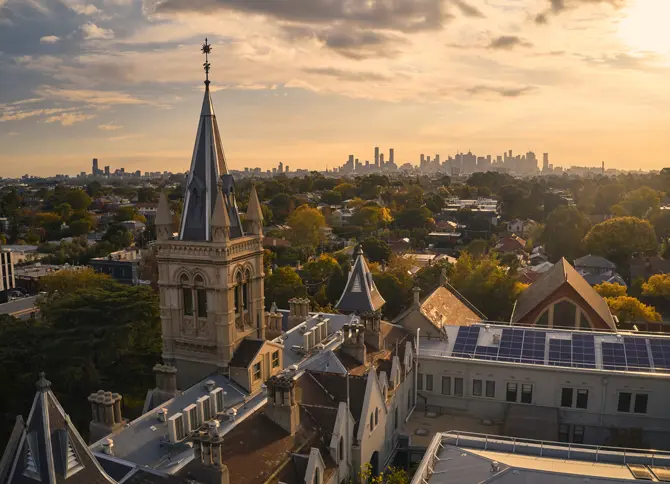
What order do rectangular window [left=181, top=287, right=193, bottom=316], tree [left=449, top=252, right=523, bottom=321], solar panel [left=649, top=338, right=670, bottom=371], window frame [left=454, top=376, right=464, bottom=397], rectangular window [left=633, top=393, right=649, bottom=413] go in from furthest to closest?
1. tree [left=449, top=252, right=523, bottom=321]
2. window frame [left=454, top=376, right=464, bottom=397]
3. solar panel [left=649, top=338, right=670, bottom=371]
4. rectangular window [left=633, top=393, right=649, bottom=413]
5. rectangular window [left=181, top=287, right=193, bottom=316]

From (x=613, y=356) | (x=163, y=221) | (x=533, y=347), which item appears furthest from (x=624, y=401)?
(x=163, y=221)

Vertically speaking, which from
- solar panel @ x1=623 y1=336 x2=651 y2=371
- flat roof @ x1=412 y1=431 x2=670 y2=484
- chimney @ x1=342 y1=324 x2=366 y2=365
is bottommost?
solar panel @ x1=623 y1=336 x2=651 y2=371

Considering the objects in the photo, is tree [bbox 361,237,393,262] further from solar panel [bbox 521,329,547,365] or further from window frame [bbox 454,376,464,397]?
window frame [bbox 454,376,464,397]

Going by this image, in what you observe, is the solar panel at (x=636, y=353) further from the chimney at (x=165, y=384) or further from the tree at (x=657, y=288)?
the tree at (x=657, y=288)

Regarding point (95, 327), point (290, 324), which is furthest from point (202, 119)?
point (95, 327)

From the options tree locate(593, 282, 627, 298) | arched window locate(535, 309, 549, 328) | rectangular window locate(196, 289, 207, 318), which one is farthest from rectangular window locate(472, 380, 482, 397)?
tree locate(593, 282, 627, 298)

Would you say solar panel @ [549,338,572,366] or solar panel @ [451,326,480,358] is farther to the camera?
solar panel @ [451,326,480,358]

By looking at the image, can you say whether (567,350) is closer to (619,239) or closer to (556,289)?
(556,289)

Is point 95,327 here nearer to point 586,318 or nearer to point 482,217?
point 586,318
